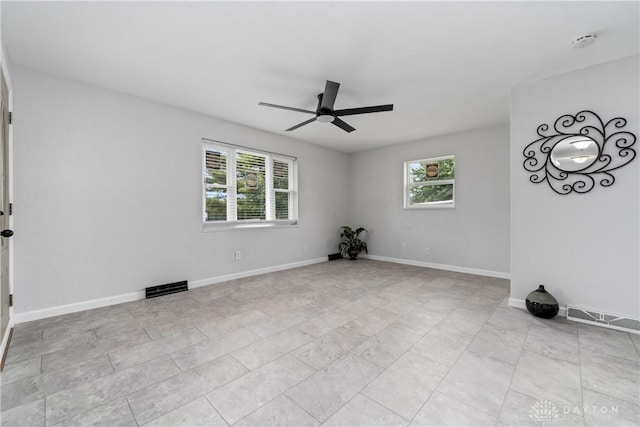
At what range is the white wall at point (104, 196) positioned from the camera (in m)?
2.73

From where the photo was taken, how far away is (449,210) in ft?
16.8

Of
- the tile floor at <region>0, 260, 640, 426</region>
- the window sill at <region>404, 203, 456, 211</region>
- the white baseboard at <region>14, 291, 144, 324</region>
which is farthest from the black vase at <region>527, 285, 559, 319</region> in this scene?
the white baseboard at <region>14, 291, 144, 324</region>

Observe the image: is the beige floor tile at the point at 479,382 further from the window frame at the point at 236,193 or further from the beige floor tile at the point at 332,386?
the window frame at the point at 236,193

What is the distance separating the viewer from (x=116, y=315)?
284cm

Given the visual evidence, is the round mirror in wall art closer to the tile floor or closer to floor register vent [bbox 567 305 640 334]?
floor register vent [bbox 567 305 640 334]

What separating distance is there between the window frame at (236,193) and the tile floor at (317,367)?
4.98 feet

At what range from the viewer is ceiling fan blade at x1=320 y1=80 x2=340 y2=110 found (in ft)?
8.61

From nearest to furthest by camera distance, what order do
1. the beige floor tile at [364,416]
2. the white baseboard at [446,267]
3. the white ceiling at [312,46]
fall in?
the beige floor tile at [364,416], the white ceiling at [312,46], the white baseboard at [446,267]

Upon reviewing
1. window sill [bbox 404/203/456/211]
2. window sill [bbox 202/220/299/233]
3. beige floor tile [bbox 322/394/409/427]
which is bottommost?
beige floor tile [bbox 322/394/409/427]

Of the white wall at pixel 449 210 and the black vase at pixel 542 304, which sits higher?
the white wall at pixel 449 210

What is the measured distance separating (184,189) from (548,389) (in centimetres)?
425

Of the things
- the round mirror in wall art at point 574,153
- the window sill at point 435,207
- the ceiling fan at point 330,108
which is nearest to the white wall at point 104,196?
the ceiling fan at point 330,108

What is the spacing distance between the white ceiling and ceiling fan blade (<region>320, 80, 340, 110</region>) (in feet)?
0.65

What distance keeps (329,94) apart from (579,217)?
2874mm
